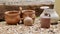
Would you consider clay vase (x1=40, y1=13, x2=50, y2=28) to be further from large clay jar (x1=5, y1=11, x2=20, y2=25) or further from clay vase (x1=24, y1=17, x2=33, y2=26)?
large clay jar (x1=5, y1=11, x2=20, y2=25)

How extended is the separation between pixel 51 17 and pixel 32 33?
340 millimetres

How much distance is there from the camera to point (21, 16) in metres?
1.74

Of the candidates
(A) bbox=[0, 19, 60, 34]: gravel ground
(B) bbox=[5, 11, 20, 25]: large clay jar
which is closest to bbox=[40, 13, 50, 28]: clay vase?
(A) bbox=[0, 19, 60, 34]: gravel ground

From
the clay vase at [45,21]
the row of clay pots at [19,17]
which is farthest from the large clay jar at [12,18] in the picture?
the clay vase at [45,21]

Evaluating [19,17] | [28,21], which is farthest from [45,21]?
[19,17]

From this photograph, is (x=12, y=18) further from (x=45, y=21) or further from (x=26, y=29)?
(x=45, y=21)

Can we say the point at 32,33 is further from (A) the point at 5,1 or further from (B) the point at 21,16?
(A) the point at 5,1

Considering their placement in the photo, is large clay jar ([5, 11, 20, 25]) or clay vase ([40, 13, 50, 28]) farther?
large clay jar ([5, 11, 20, 25])

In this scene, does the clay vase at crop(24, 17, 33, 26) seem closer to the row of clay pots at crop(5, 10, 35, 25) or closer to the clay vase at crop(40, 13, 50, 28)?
the row of clay pots at crop(5, 10, 35, 25)

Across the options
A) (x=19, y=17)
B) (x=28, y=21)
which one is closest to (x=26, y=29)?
(x=28, y=21)

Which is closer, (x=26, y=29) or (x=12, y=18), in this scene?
(x=26, y=29)

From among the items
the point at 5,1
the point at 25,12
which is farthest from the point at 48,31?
the point at 5,1

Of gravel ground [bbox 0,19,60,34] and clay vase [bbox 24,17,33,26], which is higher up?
clay vase [bbox 24,17,33,26]

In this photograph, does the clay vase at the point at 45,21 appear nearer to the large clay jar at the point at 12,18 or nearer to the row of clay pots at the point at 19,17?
the row of clay pots at the point at 19,17
